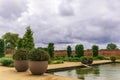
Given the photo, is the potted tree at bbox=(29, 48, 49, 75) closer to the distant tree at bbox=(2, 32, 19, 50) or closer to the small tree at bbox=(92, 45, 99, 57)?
the small tree at bbox=(92, 45, 99, 57)

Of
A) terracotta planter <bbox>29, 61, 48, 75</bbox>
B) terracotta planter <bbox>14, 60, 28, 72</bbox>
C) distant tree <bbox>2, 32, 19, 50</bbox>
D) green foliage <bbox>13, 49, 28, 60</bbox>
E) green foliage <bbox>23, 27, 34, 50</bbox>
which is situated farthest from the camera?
distant tree <bbox>2, 32, 19, 50</bbox>

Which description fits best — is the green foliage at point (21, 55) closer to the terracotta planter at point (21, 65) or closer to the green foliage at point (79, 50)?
the terracotta planter at point (21, 65)

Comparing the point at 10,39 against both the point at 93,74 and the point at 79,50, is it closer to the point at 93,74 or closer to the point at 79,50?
the point at 79,50

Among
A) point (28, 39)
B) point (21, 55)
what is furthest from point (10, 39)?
point (21, 55)

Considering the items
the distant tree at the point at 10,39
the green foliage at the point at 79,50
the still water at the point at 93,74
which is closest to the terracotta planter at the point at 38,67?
the still water at the point at 93,74

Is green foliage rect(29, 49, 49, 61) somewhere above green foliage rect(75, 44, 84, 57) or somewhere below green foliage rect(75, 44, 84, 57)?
below

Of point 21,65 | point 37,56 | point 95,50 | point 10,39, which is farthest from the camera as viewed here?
point 10,39

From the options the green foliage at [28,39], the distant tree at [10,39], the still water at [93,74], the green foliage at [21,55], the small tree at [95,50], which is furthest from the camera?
the distant tree at [10,39]

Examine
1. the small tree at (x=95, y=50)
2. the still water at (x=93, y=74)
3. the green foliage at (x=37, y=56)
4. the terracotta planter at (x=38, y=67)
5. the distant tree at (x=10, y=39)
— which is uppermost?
the distant tree at (x=10, y=39)

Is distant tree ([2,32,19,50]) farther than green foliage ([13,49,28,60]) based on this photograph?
Yes

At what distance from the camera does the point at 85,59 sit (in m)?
20.3

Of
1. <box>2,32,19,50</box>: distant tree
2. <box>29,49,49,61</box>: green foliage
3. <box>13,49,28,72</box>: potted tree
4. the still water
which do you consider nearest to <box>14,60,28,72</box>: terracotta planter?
<box>13,49,28,72</box>: potted tree

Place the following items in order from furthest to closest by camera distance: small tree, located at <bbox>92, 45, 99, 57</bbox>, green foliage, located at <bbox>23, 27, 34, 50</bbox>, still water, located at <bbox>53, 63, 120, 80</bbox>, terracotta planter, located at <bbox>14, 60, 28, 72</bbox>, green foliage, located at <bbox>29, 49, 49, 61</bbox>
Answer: small tree, located at <bbox>92, 45, 99, 57</bbox> < green foliage, located at <bbox>23, 27, 34, 50</bbox> < terracotta planter, located at <bbox>14, 60, 28, 72</bbox> < still water, located at <bbox>53, 63, 120, 80</bbox> < green foliage, located at <bbox>29, 49, 49, 61</bbox>

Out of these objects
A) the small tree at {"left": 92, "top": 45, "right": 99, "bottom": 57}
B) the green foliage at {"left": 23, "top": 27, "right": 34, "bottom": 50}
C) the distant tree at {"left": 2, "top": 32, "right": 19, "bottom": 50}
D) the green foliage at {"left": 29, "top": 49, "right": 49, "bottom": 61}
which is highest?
the distant tree at {"left": 2, "top": 32, "right": 19, "bottom": 50}
